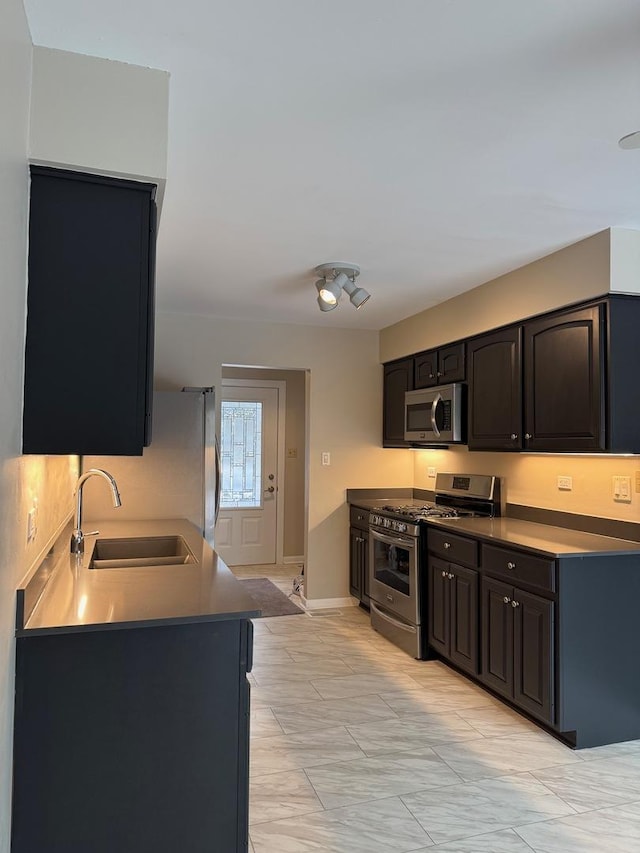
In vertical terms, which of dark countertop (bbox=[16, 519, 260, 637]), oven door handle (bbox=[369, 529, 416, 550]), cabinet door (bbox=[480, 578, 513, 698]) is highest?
dark countertop (bbox=[16, 519, 260, 637])

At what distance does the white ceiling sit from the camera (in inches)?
58.2

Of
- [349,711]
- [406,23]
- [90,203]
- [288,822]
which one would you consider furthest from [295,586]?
[406,23]

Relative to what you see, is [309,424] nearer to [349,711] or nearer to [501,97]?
[349,711]

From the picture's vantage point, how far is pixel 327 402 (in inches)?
204

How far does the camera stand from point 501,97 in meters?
1.79

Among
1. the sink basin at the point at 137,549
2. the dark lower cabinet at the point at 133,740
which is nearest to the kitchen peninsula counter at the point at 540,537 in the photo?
the sink basin at the point at 137,549

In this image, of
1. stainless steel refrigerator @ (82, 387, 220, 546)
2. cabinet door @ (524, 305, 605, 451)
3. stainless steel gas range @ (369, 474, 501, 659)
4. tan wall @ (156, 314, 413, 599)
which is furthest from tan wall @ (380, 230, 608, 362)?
stainless steel refrigerator @ (82, 387, 220, 546)

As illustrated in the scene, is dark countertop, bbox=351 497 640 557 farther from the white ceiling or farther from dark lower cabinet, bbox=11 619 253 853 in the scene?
dark lower cabinet, bbox=11 619 253 853

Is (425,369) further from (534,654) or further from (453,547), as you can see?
(534,654)

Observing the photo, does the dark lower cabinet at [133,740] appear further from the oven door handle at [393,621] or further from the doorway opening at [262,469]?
the doorway opening at [262,469]

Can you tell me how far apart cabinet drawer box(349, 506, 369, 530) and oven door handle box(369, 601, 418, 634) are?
24.1 inches

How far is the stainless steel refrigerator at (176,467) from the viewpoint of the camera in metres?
3.98

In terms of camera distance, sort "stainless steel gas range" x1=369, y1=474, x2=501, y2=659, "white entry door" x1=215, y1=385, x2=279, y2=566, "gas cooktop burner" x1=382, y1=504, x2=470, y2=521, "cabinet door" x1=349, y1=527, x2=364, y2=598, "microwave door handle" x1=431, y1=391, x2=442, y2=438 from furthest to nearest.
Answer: "white entry door" x1=215, y1=385, x2=279, y2=566, "cabinet door" x1=349, y1=527, x2=364, y2=598, "microwave door handle" x1=431, y1=391, x2=442, y2=438, "gas cooktop burner" x1=382, y1=504, x2=470, y2=521, "stainless steel gas range" x1=369, y1=474, x2=501, y2=659

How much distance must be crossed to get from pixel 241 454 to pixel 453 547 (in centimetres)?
357
